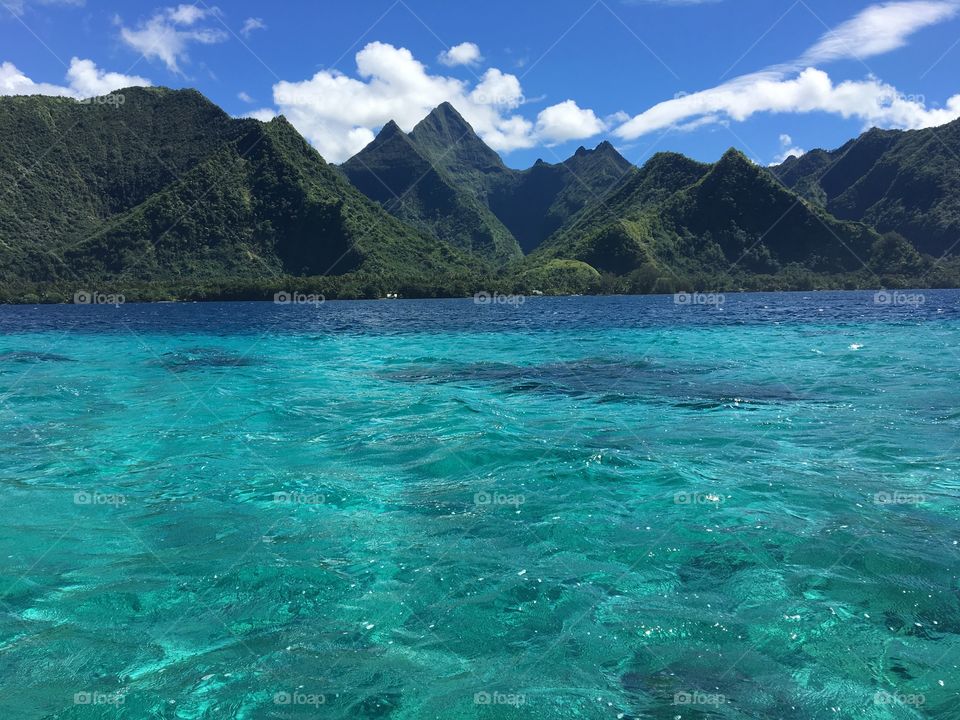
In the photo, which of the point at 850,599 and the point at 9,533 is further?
the point at 9,533

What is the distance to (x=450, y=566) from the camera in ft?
29.2

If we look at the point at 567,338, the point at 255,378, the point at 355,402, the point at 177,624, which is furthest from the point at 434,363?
the point at 177,624

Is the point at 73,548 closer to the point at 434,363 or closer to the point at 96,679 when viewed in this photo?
the point at 96,679

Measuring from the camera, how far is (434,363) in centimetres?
3512

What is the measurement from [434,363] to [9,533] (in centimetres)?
2542

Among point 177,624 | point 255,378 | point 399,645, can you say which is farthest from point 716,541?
point 255,378

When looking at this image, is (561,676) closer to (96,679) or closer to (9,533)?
(96,679)

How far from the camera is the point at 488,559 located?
29.9 ft

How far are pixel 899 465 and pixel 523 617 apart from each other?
1036 cm

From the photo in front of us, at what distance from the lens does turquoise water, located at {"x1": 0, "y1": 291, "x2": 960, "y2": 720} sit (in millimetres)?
6141

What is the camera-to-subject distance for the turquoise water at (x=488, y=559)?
6.14m

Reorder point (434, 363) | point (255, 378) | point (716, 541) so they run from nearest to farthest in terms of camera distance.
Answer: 1. point (716, 541)
2. point (255, 378)
3. point (434, 363)

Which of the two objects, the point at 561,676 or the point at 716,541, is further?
the point at 716,541

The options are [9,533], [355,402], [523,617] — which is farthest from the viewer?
[355,402]
